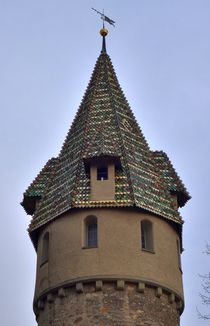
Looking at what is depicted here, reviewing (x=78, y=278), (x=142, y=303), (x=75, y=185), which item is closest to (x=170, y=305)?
(x=142, y=303)

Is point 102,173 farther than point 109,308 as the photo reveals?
Yes

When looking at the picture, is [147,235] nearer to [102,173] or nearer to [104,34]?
[102,173]

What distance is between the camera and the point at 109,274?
24719 millimetres

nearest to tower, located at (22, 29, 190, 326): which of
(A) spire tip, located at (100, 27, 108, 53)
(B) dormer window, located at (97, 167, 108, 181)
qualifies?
(B) dormer window, located at (97, 167, 108, 181)

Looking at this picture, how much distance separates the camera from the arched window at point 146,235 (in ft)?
85.8

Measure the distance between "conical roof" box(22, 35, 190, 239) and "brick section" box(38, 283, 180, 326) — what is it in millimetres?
2907

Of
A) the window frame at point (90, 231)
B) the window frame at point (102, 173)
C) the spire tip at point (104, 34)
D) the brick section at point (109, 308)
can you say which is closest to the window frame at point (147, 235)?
the window frame at point (90, 231)

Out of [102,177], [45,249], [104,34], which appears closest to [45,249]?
[45,249]

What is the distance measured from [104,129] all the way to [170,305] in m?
6.84

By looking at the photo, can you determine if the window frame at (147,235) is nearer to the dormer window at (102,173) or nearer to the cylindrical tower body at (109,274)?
the cylindrical tower body at (109,274)

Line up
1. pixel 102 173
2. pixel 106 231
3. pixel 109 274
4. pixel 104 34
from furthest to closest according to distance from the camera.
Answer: pixel 104 34
pixel 102 173
pixel 106 231
pixel 109 274

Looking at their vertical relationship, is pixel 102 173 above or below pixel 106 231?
above

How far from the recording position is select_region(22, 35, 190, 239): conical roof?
26703 millimetres

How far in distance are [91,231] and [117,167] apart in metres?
2.51
